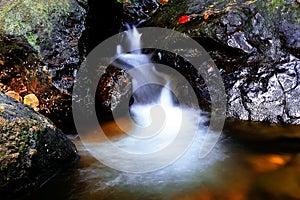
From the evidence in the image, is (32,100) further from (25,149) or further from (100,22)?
(100,22)

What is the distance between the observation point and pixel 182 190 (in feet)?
11.9

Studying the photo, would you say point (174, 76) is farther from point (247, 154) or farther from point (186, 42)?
point (247, 154)

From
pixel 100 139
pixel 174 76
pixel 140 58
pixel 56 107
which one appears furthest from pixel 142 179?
pixel 140 58

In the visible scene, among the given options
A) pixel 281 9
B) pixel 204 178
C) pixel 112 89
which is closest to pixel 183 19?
pixel 281 9

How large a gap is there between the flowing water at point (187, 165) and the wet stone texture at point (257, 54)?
1.29ft

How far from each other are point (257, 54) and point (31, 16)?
432cm

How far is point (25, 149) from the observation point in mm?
3410

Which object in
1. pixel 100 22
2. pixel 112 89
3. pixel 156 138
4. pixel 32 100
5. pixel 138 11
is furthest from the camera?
pixel 138 11

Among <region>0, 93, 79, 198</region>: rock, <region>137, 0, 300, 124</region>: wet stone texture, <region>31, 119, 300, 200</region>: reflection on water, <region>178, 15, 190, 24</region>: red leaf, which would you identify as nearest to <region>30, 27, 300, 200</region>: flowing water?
<region>31, 119, 300, 200</region>: reflection on water

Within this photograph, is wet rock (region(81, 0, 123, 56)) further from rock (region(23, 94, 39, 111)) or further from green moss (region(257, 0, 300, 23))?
green moss (region(257, 0, 300, 23))

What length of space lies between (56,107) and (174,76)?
8.26ft

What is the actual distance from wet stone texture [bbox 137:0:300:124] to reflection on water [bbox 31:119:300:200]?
2.68ft

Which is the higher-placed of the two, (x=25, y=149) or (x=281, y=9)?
(x=281, y=9)

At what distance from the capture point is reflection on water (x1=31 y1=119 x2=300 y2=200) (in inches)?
139
